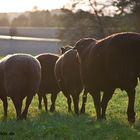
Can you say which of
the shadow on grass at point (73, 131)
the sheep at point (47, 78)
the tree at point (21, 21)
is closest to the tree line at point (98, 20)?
the sheep at point (47, 78)

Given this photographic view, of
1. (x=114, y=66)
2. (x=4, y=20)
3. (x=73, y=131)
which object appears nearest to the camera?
(x=73, y=131)

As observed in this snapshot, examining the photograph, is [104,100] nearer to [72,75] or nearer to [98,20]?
[72,75]

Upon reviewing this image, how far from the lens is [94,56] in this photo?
11.7 meters

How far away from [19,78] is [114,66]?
270 centimetres

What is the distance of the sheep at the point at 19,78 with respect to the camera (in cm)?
1252

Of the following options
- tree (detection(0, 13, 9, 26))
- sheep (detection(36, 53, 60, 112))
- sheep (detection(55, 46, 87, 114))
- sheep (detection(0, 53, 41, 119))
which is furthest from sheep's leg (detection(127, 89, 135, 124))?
tree (detection(0, 13, 9, 26))

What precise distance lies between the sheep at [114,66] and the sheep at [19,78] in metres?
1.37

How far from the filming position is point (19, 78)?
1252 centimetres

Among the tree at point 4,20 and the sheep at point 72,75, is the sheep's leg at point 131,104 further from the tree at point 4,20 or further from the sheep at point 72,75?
the tree at point 4,20

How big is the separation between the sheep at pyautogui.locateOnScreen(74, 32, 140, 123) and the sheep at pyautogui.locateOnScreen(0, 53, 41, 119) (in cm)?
137

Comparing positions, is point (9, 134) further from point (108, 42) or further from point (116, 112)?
point (116, 112)

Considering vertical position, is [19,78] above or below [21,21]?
above

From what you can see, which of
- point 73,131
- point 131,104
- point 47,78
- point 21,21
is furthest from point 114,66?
point 21,21

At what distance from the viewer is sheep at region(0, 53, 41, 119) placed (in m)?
12.5
